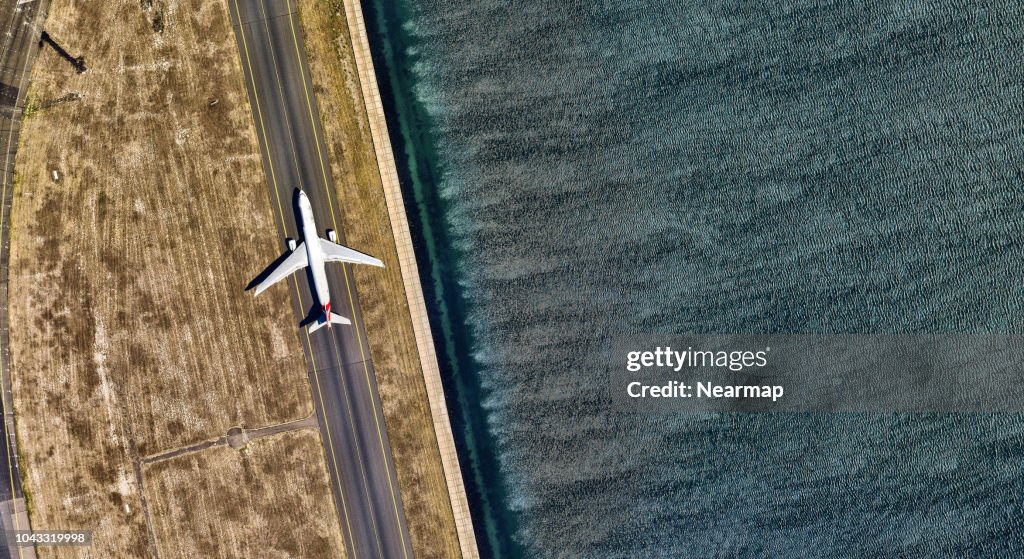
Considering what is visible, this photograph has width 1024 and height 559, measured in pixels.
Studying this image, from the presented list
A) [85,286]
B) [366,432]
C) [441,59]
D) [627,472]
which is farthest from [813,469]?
[85,286]

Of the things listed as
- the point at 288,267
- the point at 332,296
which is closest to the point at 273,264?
the point at 288,267

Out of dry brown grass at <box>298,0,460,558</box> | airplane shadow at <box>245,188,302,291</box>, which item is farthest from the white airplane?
dry brown grass at <box>298,0,460,558</box>

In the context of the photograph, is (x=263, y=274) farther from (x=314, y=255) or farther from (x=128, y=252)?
(x=128, y=252)

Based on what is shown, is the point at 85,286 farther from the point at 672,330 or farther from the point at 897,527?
the point at 897,527

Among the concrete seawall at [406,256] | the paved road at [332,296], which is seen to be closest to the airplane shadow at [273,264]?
Result: the paved road at [332,296]

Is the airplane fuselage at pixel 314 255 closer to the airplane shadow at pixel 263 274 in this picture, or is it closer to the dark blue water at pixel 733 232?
the airplane shadow at pixel 263 274

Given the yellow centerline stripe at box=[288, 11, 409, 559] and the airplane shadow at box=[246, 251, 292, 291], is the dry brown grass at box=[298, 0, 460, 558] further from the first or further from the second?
the airplane shadow at box=[246, 251, 292, 291]
